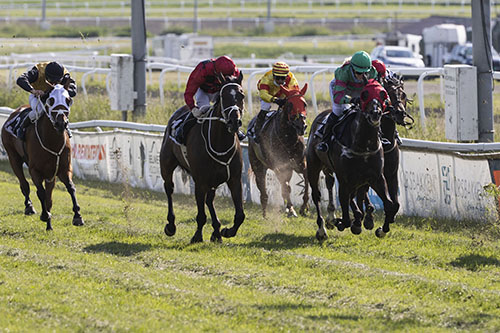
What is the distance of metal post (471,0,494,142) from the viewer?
13.1 m

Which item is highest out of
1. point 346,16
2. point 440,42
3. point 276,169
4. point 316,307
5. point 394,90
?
point 346,16

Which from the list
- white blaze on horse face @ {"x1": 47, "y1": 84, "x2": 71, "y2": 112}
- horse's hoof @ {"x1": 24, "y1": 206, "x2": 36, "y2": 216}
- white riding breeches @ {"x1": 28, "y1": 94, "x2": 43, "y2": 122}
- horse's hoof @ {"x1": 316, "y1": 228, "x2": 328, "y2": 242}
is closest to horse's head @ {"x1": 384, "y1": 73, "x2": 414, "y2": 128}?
horse's hoof @ {"x1": 316, "y1": 228, "x2": 328, "y2": 242}

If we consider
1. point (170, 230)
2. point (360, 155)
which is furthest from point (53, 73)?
point (360, 155)

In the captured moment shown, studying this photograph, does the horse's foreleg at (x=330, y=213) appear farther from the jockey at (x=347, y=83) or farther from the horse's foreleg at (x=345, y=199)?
the jockey at (x=347, y=83)

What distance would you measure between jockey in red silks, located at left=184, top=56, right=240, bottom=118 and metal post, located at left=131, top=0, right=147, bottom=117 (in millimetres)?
8046

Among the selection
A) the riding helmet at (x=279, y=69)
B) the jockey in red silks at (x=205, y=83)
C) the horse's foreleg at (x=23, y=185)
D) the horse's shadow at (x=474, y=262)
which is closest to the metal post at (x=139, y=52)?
the horse's foreleg at (x=23, y=185)

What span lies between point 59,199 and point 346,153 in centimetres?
698

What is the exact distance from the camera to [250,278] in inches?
365

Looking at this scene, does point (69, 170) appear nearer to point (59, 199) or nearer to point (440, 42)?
point (59, 199)

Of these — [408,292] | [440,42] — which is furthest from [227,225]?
[440,42]

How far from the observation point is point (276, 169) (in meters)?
13.8

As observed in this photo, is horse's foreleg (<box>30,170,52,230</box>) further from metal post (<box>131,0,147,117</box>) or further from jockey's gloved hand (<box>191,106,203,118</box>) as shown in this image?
metal post (<box>131,0,147,117</box>)

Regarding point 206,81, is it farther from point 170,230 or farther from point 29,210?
point 29,210

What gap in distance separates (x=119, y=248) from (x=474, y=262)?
4036 millimetres
